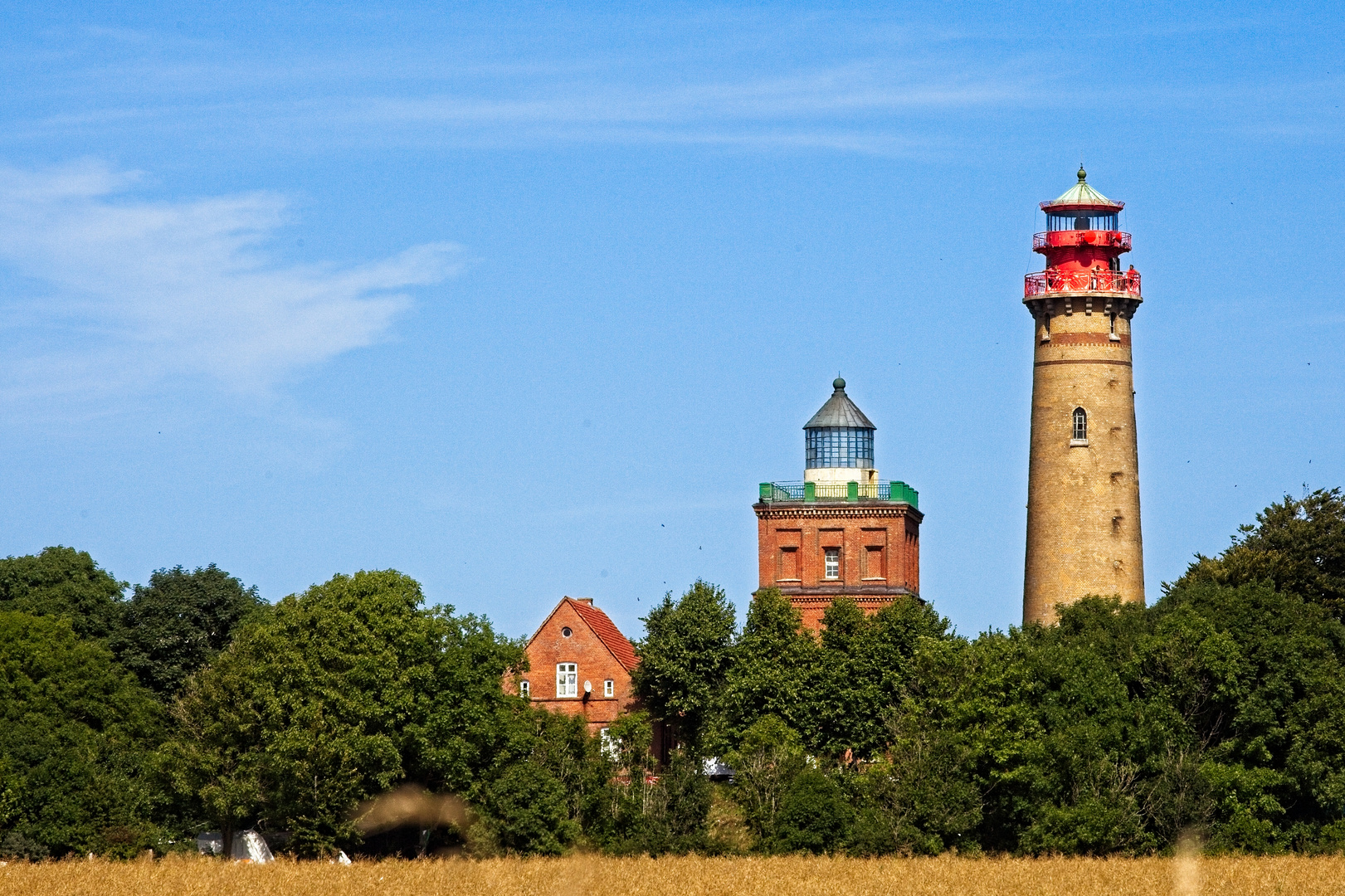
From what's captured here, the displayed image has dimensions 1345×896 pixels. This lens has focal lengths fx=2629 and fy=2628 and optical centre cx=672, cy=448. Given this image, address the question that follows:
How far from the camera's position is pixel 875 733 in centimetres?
8581

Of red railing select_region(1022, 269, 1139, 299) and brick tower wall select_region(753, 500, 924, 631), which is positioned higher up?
red railing select_region(1022, 269, 1139, 299)

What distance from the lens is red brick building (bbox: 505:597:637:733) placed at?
315 feet

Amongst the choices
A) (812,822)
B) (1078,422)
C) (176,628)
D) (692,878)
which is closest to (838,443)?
(1078,422)

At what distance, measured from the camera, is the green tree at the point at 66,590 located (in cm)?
9469

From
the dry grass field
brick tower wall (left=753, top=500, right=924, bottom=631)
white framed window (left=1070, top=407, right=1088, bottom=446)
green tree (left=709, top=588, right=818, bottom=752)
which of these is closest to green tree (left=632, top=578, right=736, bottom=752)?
green tree (left=709, top=588, right=818, bottom=752)

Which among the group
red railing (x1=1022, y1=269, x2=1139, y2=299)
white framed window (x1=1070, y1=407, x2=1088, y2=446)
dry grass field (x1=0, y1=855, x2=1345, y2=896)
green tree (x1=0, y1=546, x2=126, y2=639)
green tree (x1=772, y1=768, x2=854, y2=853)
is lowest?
dry grass field (x1=0, y1=855, x2=1345, y2=896)

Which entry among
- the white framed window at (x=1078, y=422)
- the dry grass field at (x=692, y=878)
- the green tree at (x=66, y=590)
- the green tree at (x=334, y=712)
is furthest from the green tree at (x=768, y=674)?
the green tree at (x=66, y=590)

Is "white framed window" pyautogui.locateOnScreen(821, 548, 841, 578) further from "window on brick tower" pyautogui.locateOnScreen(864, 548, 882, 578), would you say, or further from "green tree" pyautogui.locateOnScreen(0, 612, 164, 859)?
"green tree" pyautogui.locateOnScreen(0, 612, 164, 859)

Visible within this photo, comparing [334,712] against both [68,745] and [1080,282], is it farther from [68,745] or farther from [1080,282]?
[1080,282]

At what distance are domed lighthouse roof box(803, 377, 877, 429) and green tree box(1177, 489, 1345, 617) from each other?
16515 millimetres

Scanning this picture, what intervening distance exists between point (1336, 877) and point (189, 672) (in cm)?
4525

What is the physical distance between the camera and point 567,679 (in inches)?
3802

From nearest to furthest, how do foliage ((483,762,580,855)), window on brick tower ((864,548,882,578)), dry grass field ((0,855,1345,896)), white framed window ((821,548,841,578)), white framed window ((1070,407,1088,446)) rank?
dry grass field ((0,855,1345,896)), foliage ((483,762,580,855)), white framed window ((1070,407,1088,446)), window on brick tower ((864,548,882,578)), white framed window ((821,548,841,578))

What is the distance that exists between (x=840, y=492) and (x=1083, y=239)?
14.9 meters
